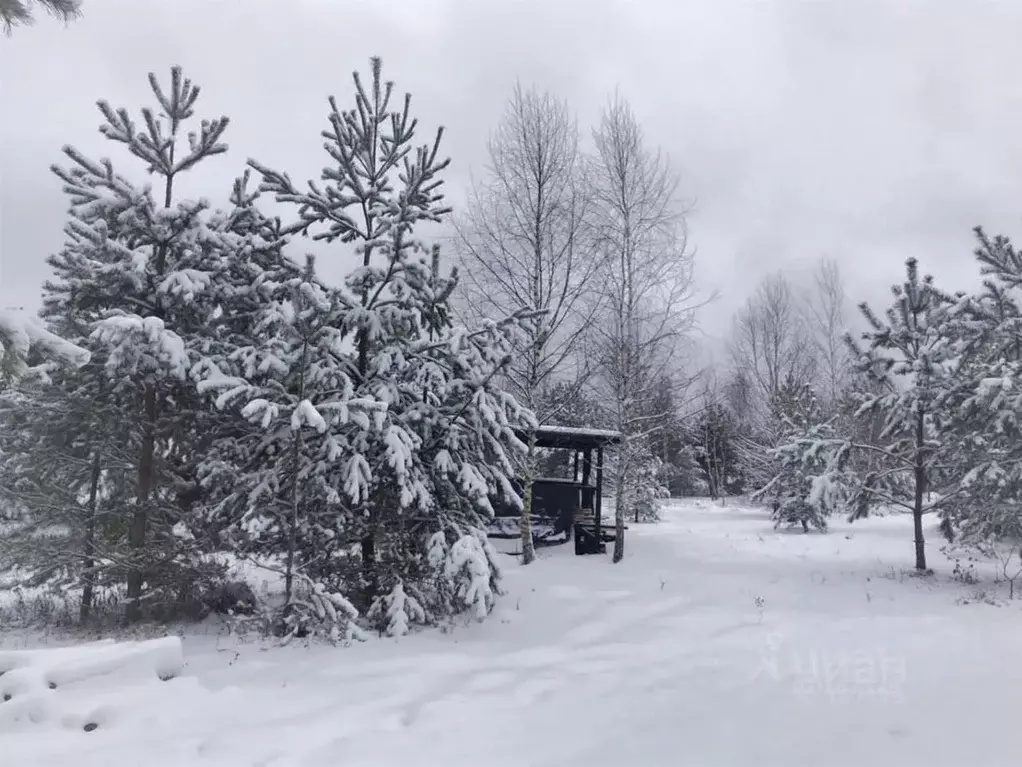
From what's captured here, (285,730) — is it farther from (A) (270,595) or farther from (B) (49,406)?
(B) (49,406)

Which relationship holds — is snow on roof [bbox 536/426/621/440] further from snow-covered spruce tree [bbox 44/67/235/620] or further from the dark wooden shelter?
snow-covered spruce tree [bbox 44/67/235/620]

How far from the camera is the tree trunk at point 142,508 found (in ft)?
26.5

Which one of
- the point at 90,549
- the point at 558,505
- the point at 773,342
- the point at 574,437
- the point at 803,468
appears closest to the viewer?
the point at 90,549

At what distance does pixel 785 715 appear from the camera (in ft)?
17.0

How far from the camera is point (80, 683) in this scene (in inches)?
195

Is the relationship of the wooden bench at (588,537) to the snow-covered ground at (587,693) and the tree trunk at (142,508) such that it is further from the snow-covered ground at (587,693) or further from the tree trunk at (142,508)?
the tree trunk at (142,508)

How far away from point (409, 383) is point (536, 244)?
6.66 m

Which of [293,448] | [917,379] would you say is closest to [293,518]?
[293,448]

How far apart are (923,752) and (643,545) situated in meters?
11.0

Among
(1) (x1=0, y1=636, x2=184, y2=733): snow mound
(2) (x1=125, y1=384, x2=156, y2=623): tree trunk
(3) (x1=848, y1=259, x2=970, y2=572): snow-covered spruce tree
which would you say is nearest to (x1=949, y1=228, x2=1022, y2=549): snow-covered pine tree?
(3) (x1=848, y1=259, x2=970, y2=572): snow-covered spruce tree

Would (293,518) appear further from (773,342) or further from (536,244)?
(773,342)

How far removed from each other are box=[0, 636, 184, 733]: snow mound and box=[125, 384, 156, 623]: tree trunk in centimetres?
272

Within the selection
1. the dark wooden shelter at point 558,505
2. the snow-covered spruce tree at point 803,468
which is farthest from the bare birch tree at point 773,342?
the dark wooden shelter at point 558,505

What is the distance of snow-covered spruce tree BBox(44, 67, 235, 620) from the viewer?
7785 mm
